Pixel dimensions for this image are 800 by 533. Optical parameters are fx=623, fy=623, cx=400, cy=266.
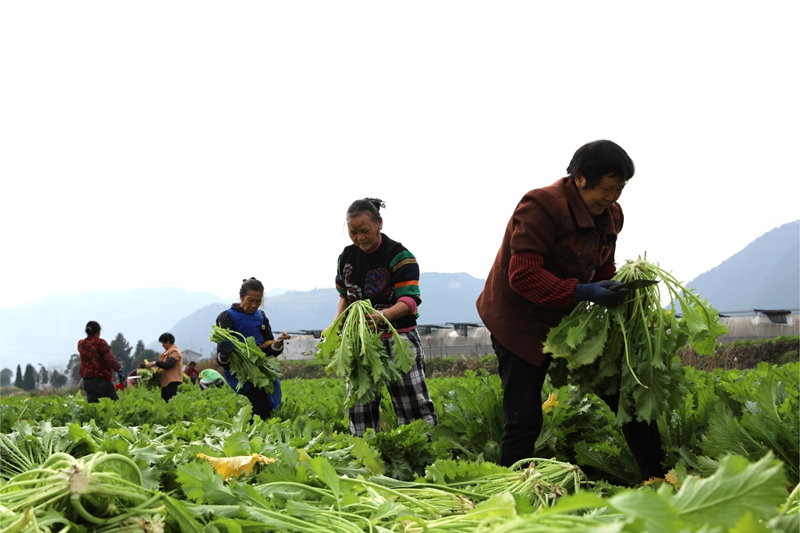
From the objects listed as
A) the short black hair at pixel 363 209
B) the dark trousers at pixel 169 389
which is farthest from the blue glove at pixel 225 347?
the dark trousers at pixel 169 389

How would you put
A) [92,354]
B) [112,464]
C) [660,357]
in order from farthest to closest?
[92,354] → [660,357] → [112,464]

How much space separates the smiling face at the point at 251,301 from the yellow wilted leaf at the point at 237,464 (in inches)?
138

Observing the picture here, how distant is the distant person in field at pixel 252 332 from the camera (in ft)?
19.6

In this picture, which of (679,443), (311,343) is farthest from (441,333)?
(679,443)

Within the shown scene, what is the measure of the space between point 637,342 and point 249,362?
3.78 meters

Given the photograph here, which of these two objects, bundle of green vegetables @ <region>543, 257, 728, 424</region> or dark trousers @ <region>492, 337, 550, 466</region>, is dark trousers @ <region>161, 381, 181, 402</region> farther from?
bundle of green vegetables @ <region>543, 257, 728, 424</region>

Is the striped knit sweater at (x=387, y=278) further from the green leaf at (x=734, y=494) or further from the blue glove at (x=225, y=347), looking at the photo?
the green leaf at (x=734, y=494)

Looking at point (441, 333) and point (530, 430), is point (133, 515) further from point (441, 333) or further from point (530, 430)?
point (441, 333)

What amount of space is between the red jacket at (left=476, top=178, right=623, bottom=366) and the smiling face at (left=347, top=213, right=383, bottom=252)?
1.24 meters

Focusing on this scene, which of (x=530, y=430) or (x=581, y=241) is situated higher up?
(x=581, y=241)

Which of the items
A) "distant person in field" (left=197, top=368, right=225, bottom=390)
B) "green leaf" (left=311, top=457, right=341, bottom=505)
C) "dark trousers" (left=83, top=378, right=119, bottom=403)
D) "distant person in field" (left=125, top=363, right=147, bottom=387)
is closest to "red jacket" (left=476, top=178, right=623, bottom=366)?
"green leaf" (left=311, top=457, right=341, bottom=505)

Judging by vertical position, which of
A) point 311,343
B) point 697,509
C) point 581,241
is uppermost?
point 581,241

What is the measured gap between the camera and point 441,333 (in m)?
29.6

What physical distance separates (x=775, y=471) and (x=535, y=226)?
2.08 m
